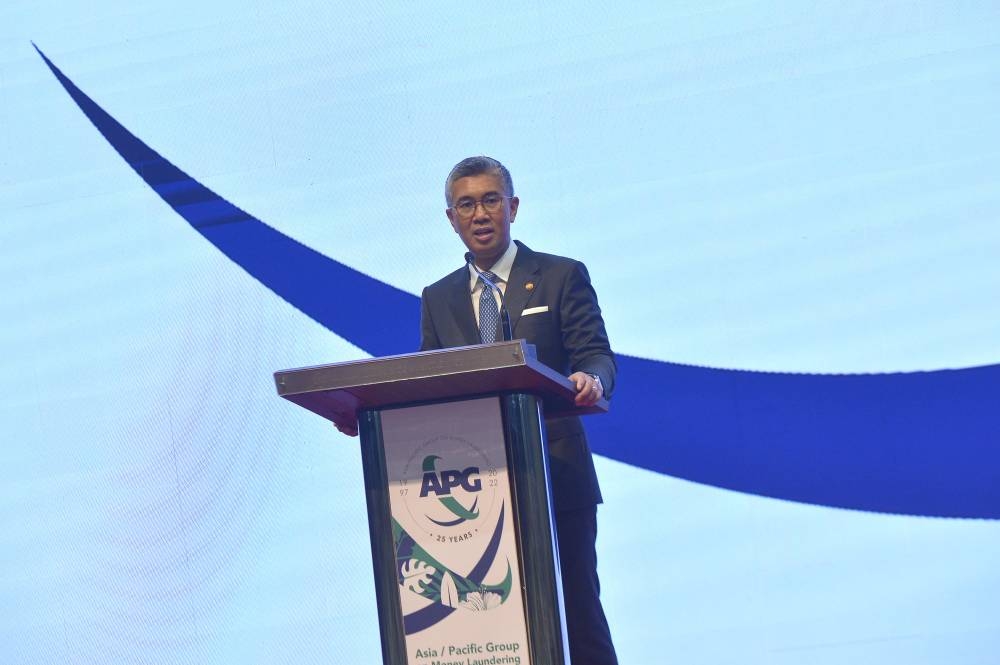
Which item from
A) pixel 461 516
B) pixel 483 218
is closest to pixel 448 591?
pixel 461 516

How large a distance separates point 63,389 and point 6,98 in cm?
103

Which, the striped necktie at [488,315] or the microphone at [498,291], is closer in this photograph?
the microphone at [498,291]

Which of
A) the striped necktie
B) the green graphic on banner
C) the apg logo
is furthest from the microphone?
the green graphic on banner

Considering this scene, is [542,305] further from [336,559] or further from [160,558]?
[160,558]

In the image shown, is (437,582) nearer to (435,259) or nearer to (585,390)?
(585,390)

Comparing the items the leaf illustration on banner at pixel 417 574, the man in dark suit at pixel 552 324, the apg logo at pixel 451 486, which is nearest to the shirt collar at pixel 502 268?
the man in dark suit at pixel 552 324

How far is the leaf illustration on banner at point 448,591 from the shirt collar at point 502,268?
72cm

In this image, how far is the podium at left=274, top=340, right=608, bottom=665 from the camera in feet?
5.97

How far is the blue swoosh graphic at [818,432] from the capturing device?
309cm

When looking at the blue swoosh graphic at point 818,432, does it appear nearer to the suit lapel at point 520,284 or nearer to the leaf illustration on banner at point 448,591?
the suit lapel at point 520,284

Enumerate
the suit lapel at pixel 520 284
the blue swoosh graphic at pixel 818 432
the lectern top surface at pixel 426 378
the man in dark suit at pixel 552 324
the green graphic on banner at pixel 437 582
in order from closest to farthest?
the lectern top surface at pixel 426 378 < the green graphic on banner at pixel 437 582 < the man in dark suit at pixel 552 324 < the suit lapel at pixel 520 284 < the blue swoosh graphic at pixel 818 432

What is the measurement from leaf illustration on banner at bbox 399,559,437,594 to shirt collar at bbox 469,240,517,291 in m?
0.70

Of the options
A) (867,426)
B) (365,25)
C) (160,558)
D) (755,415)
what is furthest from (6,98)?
(867,426)

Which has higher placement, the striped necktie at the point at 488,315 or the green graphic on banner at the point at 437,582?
the striped necktie at the point at 488,315
